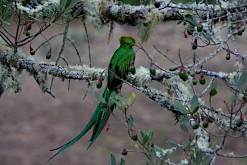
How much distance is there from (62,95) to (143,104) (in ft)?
3.09

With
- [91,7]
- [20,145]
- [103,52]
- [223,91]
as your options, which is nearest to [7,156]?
[20,145]

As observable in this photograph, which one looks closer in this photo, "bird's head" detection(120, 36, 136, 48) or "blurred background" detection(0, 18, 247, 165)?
"bird's head" detection(120, 36, 136, 48)

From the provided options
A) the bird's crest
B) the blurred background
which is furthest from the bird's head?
the blurred background

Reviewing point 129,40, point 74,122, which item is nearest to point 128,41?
point 129,40

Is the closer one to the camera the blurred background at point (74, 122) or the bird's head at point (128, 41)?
the bird's head at point (128, 41)

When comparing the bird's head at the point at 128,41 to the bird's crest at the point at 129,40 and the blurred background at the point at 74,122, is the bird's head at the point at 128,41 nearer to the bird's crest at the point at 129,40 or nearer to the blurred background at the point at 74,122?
the bird's crest at the point at 129,40

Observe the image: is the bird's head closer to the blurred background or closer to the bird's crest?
the bird's crest

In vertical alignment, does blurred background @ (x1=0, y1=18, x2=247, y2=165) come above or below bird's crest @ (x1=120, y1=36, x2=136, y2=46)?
below

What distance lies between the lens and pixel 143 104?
21.9 feet

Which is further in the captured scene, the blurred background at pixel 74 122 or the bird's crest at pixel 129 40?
the blurred background at pixel 74 122

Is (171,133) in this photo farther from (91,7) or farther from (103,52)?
(91,7)

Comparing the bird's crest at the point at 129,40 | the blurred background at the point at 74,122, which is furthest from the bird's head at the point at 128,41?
the blurred background at the point at 74,122

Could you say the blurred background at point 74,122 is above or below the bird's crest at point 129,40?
below

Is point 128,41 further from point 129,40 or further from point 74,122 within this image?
point 74,122
